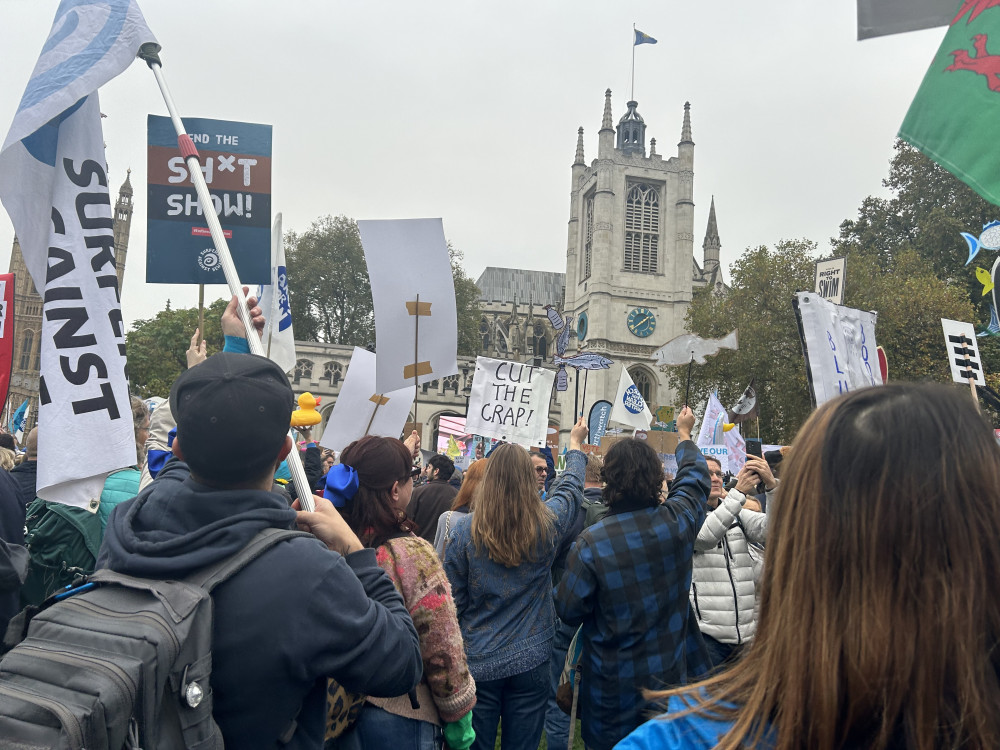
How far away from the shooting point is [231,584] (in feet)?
5.30

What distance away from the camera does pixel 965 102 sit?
9.05 feet

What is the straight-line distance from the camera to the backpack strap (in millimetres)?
1574

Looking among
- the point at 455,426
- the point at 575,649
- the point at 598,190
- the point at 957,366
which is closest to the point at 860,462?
the point at 575,649

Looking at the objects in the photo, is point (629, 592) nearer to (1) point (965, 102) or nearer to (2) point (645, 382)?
(1) point (965, 102)

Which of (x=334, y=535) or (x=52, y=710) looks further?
(x=334, y=535)

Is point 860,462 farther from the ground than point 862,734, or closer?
farther from the ground

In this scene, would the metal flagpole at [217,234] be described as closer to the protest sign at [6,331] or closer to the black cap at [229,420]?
the black cap at [229,420]

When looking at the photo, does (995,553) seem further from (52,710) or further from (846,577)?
(52,710)

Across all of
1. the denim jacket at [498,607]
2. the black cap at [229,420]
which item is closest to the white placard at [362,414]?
the denim jacket at [498,607]

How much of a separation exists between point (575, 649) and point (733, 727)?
3.07 metres

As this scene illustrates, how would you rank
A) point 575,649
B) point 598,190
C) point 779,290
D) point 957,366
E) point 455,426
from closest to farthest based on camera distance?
point 575,649, point 957,366, point 455,426, point 779,290, point 598,190

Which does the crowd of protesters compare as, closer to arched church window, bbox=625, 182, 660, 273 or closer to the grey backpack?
the grey backpack

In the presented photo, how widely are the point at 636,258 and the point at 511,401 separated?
4591cm

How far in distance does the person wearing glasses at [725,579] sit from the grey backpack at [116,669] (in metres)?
2.89
